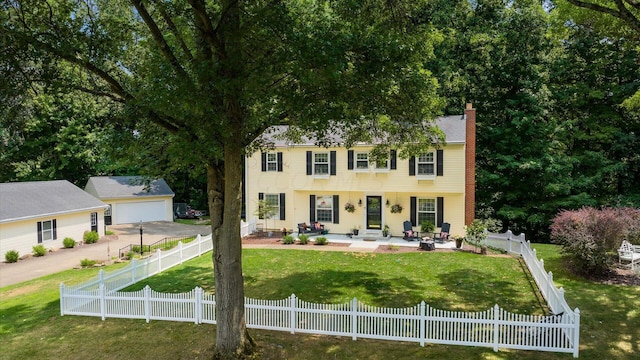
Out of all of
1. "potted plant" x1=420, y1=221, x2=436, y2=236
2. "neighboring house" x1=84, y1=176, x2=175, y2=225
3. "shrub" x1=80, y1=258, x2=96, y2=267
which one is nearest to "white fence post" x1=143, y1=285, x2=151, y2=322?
"shrub" x1=80, y1=258, x2=96, y2=267

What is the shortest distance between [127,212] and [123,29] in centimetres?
2864

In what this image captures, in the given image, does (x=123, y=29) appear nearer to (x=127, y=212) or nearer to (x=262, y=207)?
(x=262, y=207)

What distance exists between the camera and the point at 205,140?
303 inches

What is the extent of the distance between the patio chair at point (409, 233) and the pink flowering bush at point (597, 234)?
7.86 meters

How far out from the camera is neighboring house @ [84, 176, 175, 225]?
109 feet

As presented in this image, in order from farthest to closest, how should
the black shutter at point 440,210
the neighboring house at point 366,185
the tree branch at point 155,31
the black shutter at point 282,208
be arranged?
the black shutter at point 282,208, the black shutter at point 440,210, the neighboring house at point 366,185, the tree branch at point 155,31

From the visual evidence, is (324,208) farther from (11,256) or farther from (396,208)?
(11,256)

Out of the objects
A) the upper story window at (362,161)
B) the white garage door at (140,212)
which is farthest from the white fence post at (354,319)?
the white garage door at (140,212)

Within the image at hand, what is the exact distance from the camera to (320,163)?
23219 millimetres

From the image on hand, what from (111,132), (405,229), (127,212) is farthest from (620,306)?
(127,212)

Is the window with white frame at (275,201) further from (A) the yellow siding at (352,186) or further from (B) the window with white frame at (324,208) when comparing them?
(B) the window with white frame at (324,208)

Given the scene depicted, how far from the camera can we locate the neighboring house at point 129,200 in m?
33.3

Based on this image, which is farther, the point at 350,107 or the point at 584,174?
the point at 584,174

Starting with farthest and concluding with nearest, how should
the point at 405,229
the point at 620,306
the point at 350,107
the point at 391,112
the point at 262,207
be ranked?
the point at 262,207 → the point at 405,229 → the point at 620,306 → the point at 391,112 → the point at 350,107
